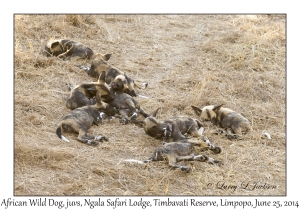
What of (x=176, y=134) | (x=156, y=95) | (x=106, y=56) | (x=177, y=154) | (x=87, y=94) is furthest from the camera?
(x=106, y=56)

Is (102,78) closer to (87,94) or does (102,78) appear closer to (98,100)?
(87,94)

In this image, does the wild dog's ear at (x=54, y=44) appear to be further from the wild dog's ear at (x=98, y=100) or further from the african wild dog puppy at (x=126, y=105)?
the wild dog's ear at (x=98, y=100)

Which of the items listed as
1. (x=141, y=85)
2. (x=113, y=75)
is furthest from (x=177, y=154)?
(x=113, y=75)

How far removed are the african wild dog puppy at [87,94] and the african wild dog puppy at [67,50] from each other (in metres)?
1.49

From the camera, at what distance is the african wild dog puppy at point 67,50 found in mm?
8422

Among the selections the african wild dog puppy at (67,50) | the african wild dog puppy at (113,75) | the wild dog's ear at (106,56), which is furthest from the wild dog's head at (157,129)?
the african wild dog puppy at (67,50)

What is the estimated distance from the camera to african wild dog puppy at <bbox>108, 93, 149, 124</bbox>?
6.63 metres

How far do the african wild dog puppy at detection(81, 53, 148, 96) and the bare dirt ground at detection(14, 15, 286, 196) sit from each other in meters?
0.19

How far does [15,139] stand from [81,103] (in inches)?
50.5

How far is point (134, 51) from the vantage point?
29.8 ft

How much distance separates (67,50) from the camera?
848cm

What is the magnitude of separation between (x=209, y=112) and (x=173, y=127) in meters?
0.85

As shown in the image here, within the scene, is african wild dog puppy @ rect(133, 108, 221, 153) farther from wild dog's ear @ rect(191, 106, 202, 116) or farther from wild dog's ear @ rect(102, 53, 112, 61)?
wild dog's ear @ rect(102, 53, 112, 61)
